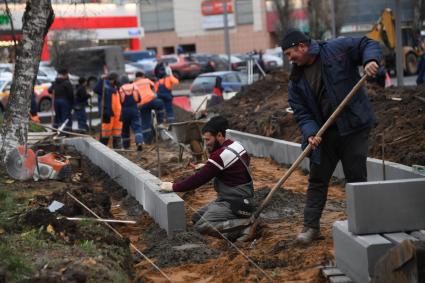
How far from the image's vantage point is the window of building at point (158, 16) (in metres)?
75.3

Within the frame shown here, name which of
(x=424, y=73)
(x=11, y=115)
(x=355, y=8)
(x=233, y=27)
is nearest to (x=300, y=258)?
(x=11, y=115)

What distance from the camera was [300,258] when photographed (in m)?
7.23

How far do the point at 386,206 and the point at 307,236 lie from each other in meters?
1.54

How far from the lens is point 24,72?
39.7 ft

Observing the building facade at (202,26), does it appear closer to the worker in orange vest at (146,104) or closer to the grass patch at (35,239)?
the worker in orange vest at (146,104)

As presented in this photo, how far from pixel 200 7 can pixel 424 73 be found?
54784mm

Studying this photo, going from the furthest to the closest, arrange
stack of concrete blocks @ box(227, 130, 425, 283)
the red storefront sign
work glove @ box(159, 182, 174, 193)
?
the red storefront sign
work glove @ box(159, 182, 174, 193)
stack of concrete blocks @ box(227, 130, 425, 283)

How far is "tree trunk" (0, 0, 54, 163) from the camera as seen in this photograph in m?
12.0

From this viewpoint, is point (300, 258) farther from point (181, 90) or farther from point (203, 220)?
point (181, 90)

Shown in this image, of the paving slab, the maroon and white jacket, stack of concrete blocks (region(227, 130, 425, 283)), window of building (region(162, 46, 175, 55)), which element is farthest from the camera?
window of building (region(162, 46, 175, 55))

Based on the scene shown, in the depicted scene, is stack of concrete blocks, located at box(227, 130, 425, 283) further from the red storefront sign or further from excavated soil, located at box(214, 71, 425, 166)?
the red storefront sign

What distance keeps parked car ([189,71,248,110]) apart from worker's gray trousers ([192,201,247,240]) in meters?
16.4

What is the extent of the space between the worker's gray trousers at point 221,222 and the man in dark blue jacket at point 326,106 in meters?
0.95

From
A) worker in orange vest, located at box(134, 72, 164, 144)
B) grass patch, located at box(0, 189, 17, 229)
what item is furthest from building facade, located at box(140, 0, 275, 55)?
grass patch, located at box(0, 189, 17, 229)
